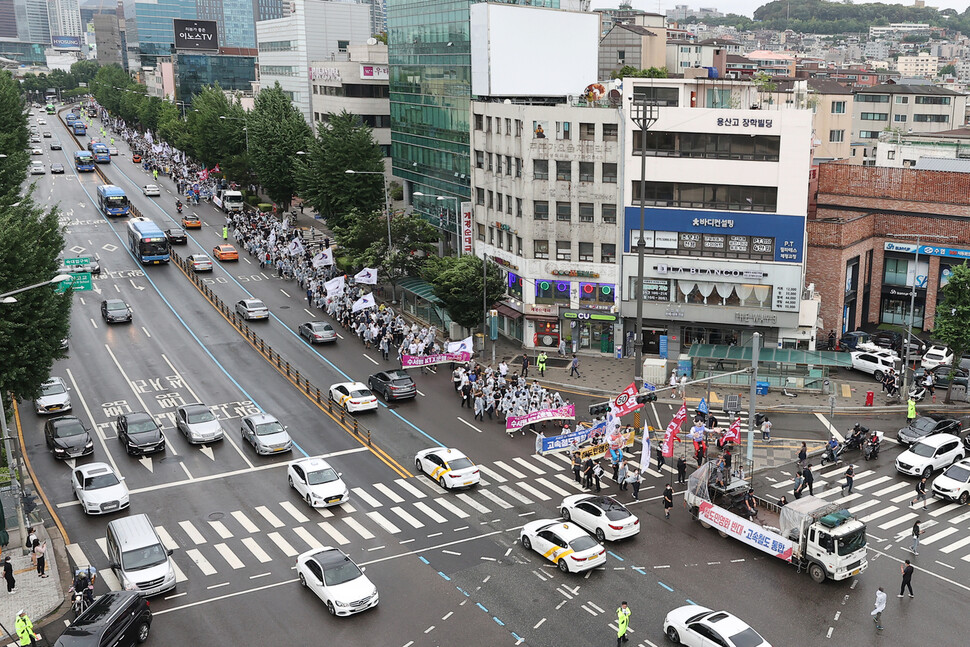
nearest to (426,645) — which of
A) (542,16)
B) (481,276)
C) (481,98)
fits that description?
(481,276)

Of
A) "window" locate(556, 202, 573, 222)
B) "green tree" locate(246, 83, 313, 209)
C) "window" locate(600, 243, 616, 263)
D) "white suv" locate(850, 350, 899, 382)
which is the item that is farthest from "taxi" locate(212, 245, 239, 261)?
"white suv" locate(850, 350, 899, 382)

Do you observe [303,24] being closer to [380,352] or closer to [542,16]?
[542,16]

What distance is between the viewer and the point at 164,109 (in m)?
170

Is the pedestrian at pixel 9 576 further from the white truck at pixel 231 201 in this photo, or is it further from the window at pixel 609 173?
the white truck at pixel 231 201

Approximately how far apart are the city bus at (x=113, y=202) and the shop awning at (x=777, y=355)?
239ft

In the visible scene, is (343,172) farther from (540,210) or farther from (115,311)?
(540,210)

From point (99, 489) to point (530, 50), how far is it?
49190 mm

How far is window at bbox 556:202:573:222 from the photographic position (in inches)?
2502

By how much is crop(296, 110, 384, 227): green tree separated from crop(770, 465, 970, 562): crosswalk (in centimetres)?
5300

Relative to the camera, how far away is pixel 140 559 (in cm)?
3322

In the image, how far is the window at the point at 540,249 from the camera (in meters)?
64.8

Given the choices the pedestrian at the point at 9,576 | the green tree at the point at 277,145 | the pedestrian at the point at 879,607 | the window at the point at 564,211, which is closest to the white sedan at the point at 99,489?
the pedestrian at the point at 9,576

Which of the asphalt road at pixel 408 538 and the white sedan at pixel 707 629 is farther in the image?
the asphalt road at pixel 408 538

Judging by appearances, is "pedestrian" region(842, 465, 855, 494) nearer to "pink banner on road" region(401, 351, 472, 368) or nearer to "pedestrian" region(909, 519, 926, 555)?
"pedestrian" region(909, 519, 926, 555)
